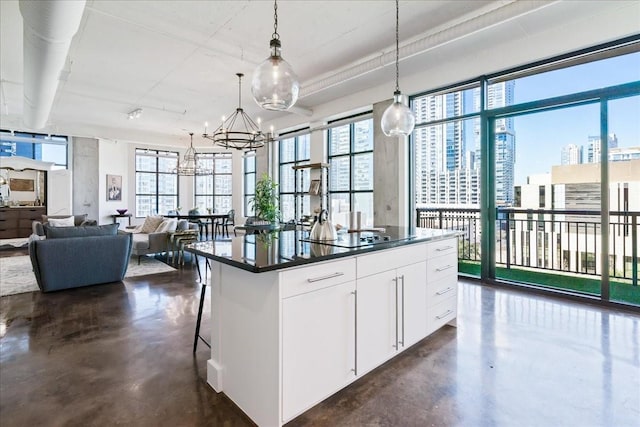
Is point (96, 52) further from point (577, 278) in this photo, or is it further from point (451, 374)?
point (577, 278)

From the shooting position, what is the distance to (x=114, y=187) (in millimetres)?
10148

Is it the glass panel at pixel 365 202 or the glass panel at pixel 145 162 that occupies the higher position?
the glass panel at pixel 145 162

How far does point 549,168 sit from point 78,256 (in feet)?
21.7

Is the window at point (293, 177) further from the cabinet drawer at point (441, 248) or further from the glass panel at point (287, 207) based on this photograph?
the cabinet drawer at point (441, 248)

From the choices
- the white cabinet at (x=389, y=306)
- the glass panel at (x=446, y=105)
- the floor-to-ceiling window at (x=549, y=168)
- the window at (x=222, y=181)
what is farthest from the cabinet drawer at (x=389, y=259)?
the window at (x=222, y=181)

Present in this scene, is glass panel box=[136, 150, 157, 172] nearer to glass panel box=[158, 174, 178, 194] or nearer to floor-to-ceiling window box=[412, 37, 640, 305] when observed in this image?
glass panel box=[158, 174, 178, 194]

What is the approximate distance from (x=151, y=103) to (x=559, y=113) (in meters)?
7.77

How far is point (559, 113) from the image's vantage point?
13.9ft

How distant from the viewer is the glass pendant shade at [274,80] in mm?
2252

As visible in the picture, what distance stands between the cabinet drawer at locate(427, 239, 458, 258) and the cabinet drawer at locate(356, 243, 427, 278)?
10 cm

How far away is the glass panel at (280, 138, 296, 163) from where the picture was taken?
8711 mm

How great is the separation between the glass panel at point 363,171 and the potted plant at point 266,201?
7.10ft

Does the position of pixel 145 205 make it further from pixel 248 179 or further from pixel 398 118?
pixel 398 118

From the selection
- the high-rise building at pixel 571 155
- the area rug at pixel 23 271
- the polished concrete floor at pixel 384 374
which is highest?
the high-rise building at pixel 571 155
